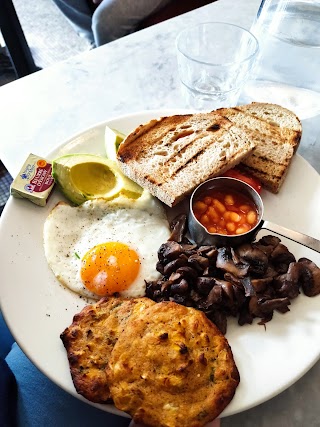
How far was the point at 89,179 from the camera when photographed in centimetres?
193

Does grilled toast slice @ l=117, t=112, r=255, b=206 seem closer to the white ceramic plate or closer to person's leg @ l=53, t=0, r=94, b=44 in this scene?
the white ceramic plate

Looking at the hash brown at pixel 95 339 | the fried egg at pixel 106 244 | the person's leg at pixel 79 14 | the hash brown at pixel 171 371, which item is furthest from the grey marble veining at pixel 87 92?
the person's leg at pixel 79 14

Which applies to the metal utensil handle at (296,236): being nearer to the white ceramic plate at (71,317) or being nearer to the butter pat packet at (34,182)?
the white ceramic plate at (71,317)

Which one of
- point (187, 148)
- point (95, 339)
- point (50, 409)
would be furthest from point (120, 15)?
point (50, 409)

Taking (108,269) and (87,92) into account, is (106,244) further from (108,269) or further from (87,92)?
(87,92)

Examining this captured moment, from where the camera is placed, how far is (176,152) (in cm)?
204

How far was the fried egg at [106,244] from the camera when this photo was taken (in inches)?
64.7

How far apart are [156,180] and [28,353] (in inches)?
33.8

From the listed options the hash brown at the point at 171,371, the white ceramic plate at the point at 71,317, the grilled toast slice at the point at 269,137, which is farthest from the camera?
the grilled toast slice at the point at 269,137

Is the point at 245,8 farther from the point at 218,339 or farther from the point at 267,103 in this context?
the point at 218,339

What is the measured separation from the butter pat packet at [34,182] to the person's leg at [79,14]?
2.86 meters

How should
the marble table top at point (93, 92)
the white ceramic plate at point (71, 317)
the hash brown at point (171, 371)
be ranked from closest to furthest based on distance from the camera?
the hash brown at point (171, 371), the white ceramic plate at point (71, 317), the marble table top at point (93, 92)

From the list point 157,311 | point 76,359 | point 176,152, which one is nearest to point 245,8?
point 176,152

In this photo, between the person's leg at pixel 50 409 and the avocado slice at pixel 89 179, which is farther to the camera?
the avocado slice at pixel 89 179
